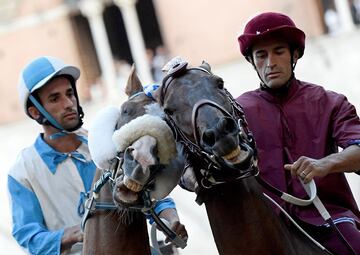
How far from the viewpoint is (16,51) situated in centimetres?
2839

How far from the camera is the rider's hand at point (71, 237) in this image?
157 inches

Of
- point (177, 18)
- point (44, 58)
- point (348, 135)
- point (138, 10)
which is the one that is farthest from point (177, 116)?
point (138, 10)

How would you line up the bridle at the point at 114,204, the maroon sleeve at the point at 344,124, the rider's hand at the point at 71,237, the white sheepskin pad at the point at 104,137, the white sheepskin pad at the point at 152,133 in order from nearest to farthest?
the white sheepskin pad at the point at 152,133, the bridle at the point at 114,204, the white sheepskin pad at the point at 104,137, the maroon sleeve at the point at 344,124, the rider's hand at the point at 71,237

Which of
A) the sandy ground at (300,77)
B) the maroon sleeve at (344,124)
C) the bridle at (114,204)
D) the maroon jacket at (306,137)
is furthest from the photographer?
the sandy ground at (300,77)

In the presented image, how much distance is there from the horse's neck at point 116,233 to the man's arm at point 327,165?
0.67 m

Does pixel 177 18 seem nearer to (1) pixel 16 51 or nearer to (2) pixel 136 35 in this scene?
(2) pixel 136 35

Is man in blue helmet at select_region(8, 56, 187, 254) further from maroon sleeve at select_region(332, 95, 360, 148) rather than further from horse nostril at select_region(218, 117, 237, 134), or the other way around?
horse nostril at select_region(218, 117, 237, 134)

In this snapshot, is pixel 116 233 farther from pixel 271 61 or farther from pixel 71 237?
pixel 271 61

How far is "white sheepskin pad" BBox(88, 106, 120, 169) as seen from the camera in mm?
3223

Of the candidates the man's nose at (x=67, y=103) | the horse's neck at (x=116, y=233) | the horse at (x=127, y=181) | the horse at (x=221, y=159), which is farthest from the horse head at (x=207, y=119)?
the man's nose at (x=67, y=103)

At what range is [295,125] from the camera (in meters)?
3.70

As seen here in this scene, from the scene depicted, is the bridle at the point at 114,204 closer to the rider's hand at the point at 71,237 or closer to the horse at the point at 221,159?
the horse at the point at 221,159

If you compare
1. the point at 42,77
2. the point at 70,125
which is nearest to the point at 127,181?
the point at 70,125

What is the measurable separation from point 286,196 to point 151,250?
740 mm
